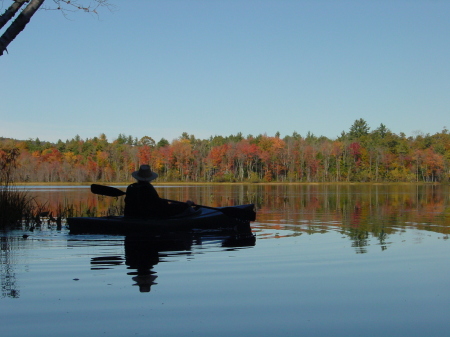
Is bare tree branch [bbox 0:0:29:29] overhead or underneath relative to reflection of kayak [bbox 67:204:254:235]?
overhead

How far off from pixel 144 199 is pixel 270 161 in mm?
77845

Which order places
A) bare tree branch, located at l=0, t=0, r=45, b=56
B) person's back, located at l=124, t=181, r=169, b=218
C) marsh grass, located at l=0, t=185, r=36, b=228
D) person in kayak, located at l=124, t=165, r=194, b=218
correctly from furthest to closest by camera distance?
marsh grass, located at l=0, t=185, r=36, b=228 → person's back, located at l=124, t=181, r=169, b=218 → person in kayak, located at l=124, t=165, r=194, b=218 → bare tree branch, located at l=0, t=0, r=45, b=56

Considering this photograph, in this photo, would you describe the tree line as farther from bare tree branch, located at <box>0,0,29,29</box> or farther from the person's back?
bare tree branch, located at <box>0,0,29,29</box>

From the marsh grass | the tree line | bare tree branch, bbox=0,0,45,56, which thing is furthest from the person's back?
the tree line

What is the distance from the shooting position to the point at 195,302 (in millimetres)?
4805

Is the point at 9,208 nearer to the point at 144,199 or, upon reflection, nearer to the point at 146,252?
the point at 144,199

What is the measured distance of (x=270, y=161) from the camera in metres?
87.2

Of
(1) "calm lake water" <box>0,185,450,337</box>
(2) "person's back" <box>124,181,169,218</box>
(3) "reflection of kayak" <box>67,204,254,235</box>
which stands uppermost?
(2) "person's back" <box>124,181,169,218</box>

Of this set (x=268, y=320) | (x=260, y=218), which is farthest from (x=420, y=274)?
(x=260, y=218)

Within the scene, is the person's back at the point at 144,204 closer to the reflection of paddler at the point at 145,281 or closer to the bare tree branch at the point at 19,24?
the reflection of paddler at the point at 145,281

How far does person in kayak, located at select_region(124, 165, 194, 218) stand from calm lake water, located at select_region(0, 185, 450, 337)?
71cm

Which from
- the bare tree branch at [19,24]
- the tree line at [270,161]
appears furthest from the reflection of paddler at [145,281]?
the tree line at [270,161]

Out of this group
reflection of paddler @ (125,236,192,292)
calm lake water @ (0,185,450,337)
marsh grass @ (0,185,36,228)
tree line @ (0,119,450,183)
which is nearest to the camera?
calm lake water @ (0,185,450,337)

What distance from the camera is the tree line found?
8069 centimetres
